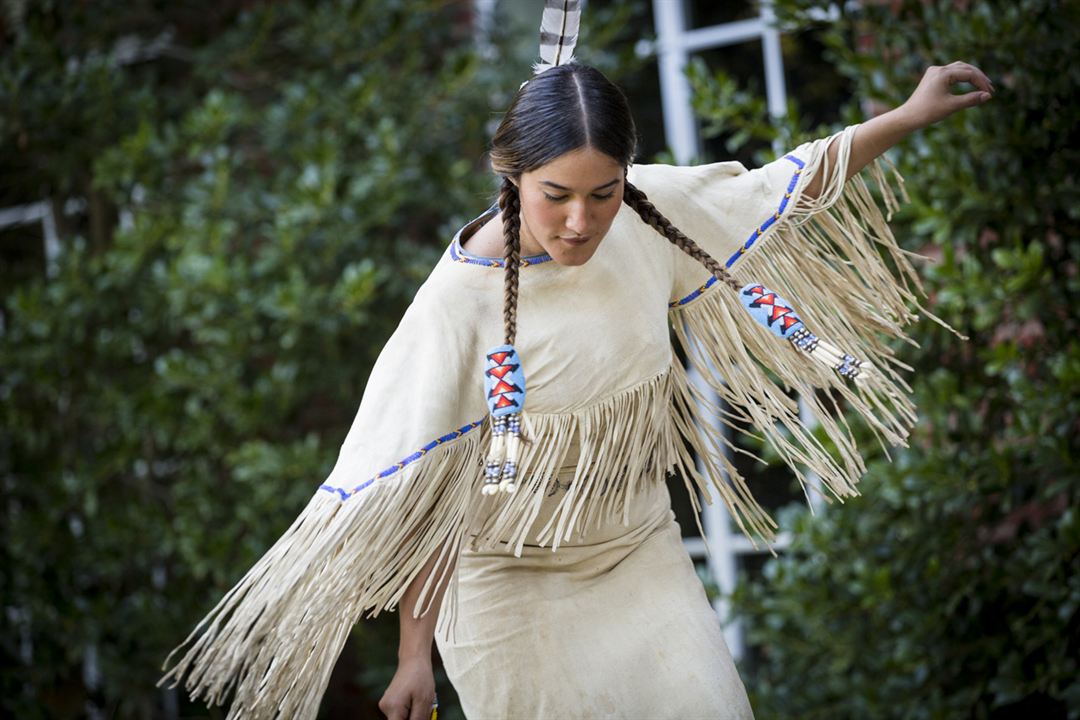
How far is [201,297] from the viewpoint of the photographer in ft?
16.4

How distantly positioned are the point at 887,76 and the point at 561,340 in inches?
71.0

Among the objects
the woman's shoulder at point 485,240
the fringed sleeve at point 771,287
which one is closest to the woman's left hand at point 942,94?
the fringed sleeve at point 771,287

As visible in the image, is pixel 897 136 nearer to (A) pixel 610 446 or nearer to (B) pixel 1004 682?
(A) pixel 610 446

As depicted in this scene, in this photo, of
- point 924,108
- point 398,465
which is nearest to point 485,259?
point 398,465

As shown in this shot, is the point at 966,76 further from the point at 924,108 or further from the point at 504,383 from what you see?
the point at 504,383

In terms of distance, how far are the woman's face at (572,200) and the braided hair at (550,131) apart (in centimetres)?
2

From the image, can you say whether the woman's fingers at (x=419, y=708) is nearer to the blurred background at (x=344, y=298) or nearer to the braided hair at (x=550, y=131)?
the braided hair at (x=550, y=131)

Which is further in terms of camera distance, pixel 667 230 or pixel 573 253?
pixel 667 230

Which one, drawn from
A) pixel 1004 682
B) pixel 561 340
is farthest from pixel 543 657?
pixel 1004 682

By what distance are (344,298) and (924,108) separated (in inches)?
106

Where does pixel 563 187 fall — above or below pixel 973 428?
above

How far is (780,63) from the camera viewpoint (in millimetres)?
5000

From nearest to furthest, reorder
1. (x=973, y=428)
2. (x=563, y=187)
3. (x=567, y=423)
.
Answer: (x=563, y=187)
(x=567, y=423)
(x=973, y=428)

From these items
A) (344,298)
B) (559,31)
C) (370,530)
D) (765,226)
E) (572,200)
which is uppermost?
(559,31)
